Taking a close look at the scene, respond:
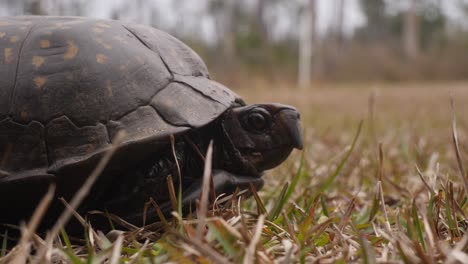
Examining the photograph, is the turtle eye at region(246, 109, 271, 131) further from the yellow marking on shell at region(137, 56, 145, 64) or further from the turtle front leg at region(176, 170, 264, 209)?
the yellow marking on shell at region(137, 56, 145, 64)

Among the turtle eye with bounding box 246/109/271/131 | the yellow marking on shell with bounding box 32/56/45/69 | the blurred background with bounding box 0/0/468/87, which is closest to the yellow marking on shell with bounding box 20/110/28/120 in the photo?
the yellow marking on shell with bounding box 32/56/45/69

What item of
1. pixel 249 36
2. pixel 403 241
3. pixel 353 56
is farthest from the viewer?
pixel 249 36

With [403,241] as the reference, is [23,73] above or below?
above

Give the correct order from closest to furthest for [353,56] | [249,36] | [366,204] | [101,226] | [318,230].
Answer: [318,230], [101,226], [366,204], [353,56], [249,36]

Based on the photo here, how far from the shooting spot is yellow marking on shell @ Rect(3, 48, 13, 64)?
126 cm

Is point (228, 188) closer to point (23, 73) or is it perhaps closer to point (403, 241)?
point (403, 241)

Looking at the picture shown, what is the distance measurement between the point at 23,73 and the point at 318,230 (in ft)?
2.59

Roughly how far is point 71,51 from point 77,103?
145mm

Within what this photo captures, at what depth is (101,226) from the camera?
126 cm

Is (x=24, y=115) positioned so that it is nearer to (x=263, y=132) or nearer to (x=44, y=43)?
(x=44, y=43)

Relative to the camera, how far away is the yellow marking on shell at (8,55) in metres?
1.26

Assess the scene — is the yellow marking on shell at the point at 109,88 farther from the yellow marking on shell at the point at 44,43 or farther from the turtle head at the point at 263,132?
the turtle head at the point at 263,132

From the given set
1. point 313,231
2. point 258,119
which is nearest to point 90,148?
point 258,119

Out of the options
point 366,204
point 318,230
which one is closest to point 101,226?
point 318,230
